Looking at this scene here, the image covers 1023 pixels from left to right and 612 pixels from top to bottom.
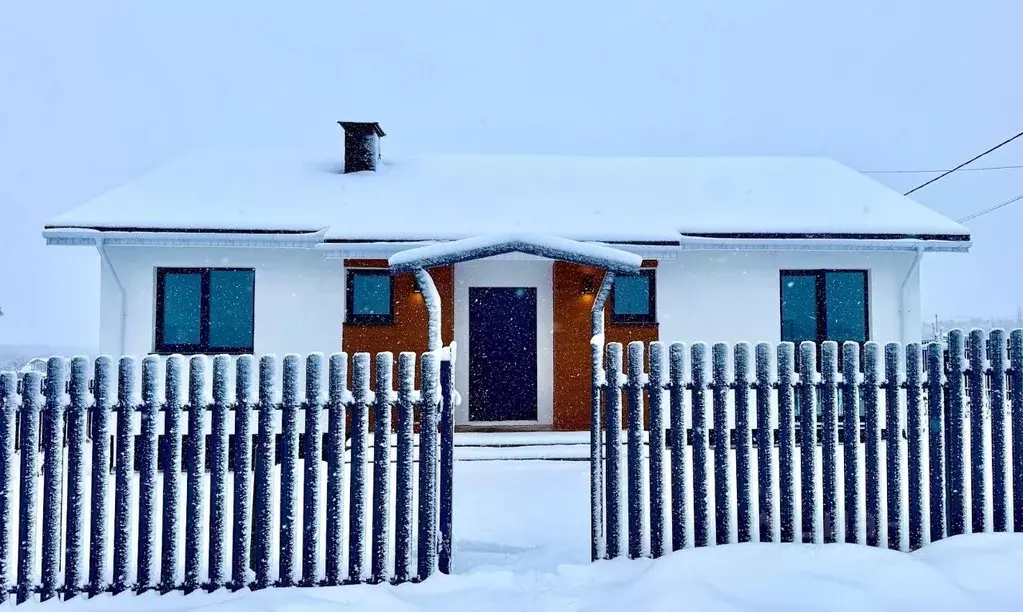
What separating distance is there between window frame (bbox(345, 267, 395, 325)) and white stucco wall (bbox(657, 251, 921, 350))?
4071 mm

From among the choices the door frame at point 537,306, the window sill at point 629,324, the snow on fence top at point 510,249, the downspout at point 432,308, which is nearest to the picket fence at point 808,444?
the downspout at point 432,308

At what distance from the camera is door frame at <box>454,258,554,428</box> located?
9924mm

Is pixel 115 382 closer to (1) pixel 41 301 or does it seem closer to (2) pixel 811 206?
(2) pixel 811 206

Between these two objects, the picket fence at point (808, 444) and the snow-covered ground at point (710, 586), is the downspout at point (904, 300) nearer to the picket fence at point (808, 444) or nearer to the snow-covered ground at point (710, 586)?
the picket fence at point (808, 444)

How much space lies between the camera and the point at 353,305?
969cm

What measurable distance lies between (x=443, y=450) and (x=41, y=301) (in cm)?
12953

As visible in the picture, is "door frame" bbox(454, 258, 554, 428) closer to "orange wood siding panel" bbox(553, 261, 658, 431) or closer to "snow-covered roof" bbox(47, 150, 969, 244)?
"orange wood siding panel" bbox(553, 261, 658, 431)

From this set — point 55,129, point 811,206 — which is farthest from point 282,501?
point 55,129

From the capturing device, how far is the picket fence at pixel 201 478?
359 centimetres

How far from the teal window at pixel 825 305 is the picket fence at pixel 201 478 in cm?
790

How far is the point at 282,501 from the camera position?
371 centimetres

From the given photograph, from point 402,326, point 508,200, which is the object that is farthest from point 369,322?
point 508,200

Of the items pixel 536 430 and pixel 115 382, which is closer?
pixel 115 382

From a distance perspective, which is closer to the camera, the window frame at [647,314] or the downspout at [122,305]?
the downspout at [122,305]
